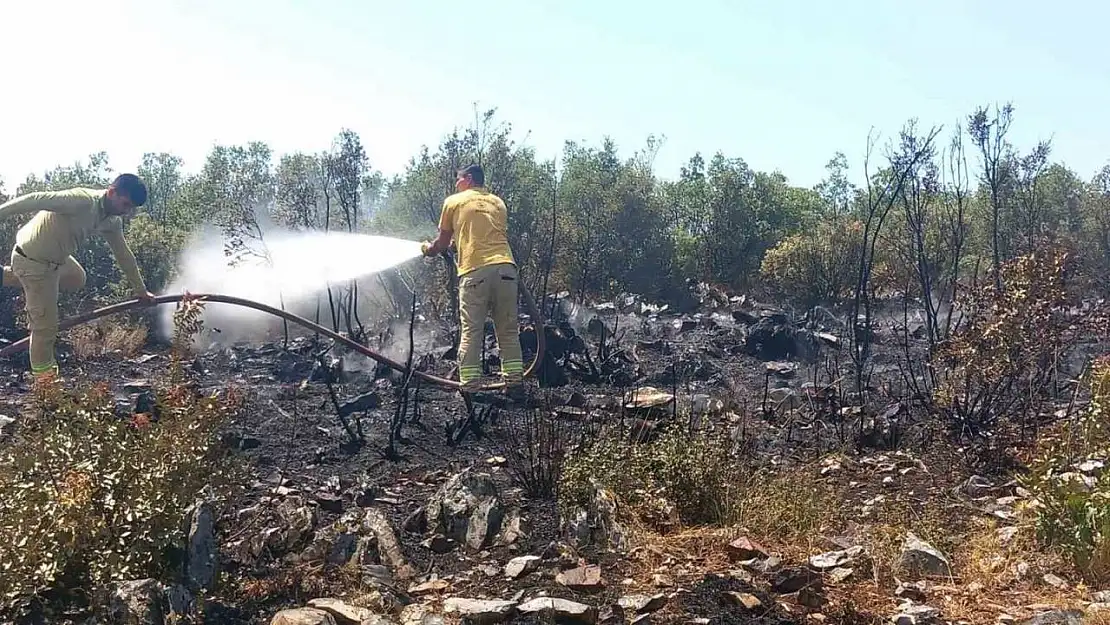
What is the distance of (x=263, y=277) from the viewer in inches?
519

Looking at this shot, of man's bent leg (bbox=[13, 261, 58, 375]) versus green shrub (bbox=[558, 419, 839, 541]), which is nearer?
green shrub (bbox=[558, 419, 839, 541])

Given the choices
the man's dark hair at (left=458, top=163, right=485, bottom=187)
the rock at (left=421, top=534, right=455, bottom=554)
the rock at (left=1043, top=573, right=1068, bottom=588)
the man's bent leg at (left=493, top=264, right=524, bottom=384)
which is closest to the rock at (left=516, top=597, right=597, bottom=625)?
the rock at (left=421, top=534, right=455, bottom=554)

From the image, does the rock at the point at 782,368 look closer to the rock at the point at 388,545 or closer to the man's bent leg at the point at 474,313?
the man's bent leg at the point at 474,313

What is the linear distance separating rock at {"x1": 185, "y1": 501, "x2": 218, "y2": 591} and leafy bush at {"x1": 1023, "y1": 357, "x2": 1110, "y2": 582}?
11.4ft

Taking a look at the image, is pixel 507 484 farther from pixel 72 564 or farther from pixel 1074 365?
pixel 1074 365

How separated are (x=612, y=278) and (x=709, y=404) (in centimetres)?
1339

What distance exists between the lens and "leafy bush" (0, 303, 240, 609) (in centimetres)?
315

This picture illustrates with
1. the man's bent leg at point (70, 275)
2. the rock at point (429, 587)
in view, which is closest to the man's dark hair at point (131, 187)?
the man's bent leg at point (70, 275)

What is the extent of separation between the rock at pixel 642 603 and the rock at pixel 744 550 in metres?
0.58

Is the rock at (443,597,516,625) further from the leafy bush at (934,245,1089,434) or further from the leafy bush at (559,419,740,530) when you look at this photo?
the leafy bush at (934,245,1089,434)

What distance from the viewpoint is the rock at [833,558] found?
359cm

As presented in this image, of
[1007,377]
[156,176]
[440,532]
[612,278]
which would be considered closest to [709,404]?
Answer: [1007,377]

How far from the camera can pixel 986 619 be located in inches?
124

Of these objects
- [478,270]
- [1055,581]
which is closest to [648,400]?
[478,270]
